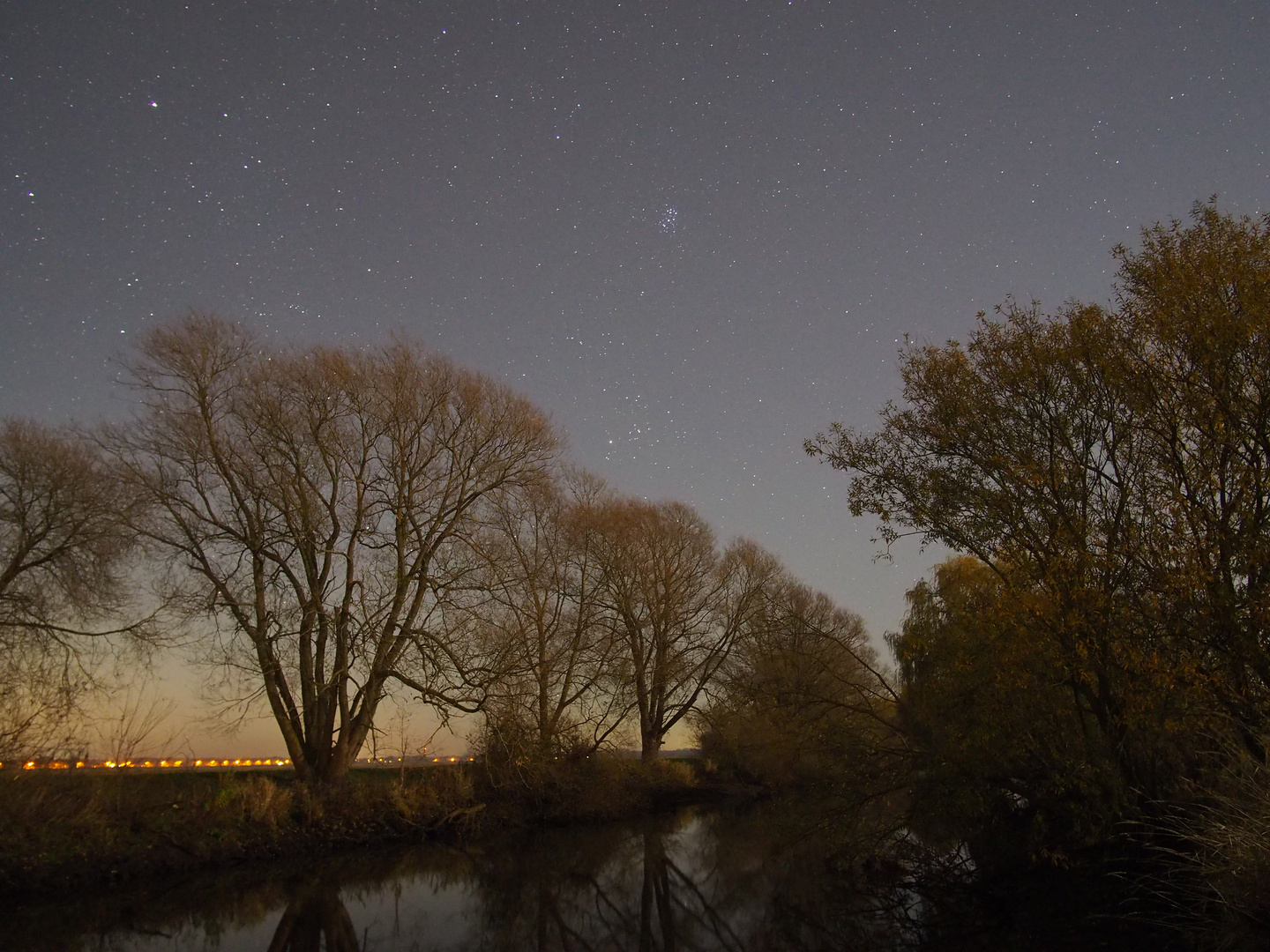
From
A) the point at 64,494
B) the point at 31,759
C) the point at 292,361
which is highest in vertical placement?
the point at 292,361

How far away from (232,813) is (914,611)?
17467 mm

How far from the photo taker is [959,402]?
12781 millimetres

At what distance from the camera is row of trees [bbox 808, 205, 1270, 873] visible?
9938 mm

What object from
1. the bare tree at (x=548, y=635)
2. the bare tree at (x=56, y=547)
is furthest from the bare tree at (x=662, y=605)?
the bare tree at (x=56, y=547)

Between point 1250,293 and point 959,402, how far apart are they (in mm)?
3838

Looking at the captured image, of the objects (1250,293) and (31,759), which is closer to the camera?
(1250,293)

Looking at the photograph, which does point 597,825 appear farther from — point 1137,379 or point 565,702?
point 1137,379

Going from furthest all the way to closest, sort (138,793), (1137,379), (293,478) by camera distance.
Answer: (293,478) < (138,793) < (1137,379)

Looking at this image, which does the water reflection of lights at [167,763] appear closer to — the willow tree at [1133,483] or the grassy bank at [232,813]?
the grassy bank at [232,813]

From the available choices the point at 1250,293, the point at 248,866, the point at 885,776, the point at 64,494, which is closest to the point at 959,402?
the point at 1250,293

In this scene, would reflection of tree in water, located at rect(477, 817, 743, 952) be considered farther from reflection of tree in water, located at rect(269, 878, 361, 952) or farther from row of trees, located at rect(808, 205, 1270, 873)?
row of trees, located at rect(808, 205, 1270, 873)

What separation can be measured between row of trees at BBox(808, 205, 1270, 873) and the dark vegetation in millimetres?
51

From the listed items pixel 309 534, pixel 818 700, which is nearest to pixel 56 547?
pixel 309 534

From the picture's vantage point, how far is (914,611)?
23.4 m
